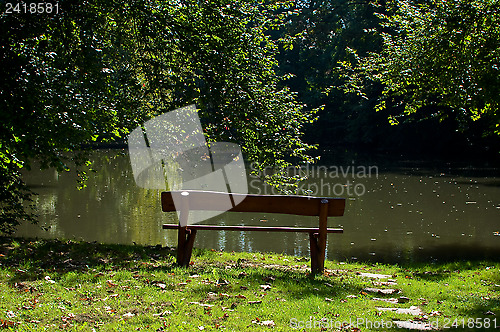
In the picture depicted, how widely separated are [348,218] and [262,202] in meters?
8.64

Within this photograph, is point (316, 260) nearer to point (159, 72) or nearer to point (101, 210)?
point (159, 72)

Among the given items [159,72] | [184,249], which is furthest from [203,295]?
[159,72]

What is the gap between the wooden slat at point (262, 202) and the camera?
6801mm

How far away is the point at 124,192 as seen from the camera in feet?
65.3

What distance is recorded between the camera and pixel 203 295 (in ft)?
17.6

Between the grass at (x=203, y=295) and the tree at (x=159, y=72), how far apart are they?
2.29 metres

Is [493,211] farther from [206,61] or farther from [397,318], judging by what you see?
[397,318]

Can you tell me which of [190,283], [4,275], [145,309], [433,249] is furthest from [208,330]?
[433,249]

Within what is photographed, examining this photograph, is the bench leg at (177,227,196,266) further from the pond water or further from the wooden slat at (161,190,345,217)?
the pond water

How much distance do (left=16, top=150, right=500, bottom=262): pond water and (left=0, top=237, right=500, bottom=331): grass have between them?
131 inches

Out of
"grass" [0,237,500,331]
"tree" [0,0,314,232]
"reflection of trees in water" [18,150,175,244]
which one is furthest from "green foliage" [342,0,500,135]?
"reflection of trees in water" [18,150,175,244]

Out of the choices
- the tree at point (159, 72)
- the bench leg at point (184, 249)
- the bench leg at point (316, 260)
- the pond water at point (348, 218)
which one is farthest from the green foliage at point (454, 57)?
the bench leg at point (184, 249)

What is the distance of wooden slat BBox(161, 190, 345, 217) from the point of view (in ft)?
22.3

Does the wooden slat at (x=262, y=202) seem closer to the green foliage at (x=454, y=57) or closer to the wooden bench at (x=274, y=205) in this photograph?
the wooden bench at (x=274, y=205)
